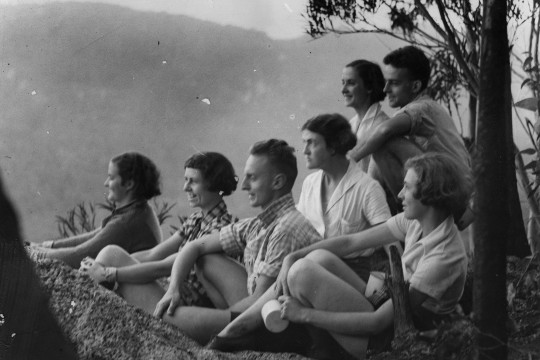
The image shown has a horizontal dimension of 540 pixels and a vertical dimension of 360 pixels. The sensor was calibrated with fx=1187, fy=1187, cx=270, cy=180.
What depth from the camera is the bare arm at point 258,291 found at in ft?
19.3

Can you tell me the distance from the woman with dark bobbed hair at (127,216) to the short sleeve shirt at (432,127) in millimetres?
1519

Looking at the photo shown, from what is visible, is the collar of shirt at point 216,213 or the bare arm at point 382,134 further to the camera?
the collar of shirt at point 216,213

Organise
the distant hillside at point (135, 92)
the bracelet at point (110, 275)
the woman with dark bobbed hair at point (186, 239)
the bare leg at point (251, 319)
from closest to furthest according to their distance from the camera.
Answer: the bare leg at point (251, 319) < the distant hillside at point (135, 92) < the woman with dark bobbed hair at point (186, 239) < the bracelet at point (110, 275)

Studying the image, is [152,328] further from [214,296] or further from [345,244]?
[345,244]

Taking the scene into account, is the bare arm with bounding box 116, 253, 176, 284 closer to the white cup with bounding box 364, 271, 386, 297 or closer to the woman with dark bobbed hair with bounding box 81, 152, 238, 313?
the woman with dark bobbed hair with bounding box 81, 152, 238, 313

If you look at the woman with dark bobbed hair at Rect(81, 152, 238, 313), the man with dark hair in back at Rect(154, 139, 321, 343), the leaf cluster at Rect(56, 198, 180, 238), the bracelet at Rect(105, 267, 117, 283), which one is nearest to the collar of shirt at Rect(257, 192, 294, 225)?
the man with dark hair in back at Rect(154, 139, 321, 343)

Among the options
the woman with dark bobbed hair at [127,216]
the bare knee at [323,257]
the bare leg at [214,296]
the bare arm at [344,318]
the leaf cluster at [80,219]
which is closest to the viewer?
the bare arm at [344,318]

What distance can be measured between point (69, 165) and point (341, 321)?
2.09 metres

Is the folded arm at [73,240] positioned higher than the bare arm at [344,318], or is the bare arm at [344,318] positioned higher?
the folded arm at [73,240]

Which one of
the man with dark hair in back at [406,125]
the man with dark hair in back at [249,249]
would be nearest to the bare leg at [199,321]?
the man with dark hair in back at [249,249]

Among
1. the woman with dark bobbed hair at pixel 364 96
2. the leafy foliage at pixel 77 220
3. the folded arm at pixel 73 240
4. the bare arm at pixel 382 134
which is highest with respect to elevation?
the woman with dark bobbed hair at pixel 364 96

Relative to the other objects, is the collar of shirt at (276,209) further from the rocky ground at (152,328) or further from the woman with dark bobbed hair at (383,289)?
the rocky ground at (152,328)

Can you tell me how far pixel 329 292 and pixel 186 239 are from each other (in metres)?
1.10

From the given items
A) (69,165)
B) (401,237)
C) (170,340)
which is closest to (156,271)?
(170,340)
